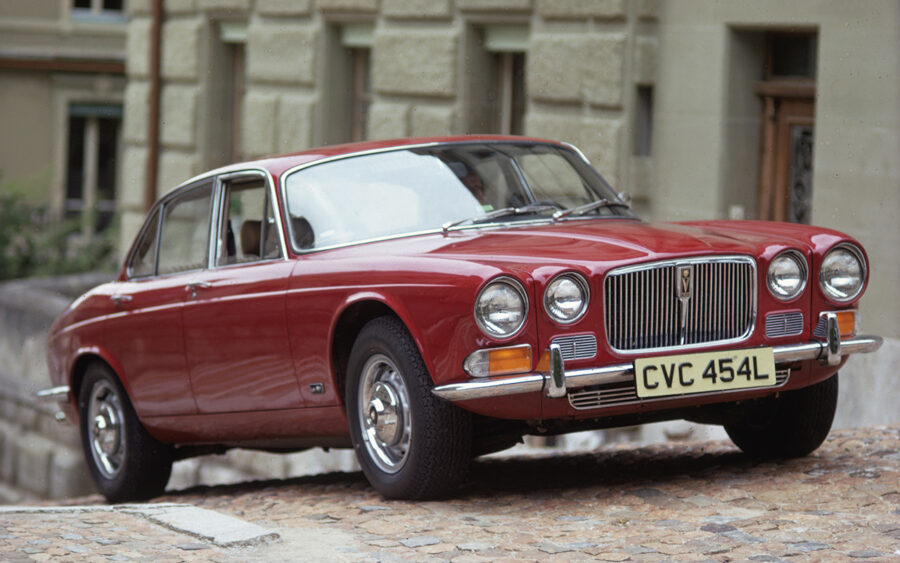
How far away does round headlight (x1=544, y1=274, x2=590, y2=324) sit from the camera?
6145 mm

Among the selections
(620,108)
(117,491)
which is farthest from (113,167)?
(117,491)

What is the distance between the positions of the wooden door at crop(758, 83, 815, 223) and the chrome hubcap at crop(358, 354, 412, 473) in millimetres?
5590

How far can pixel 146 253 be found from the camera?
8789 mm

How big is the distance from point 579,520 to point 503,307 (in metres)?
0.89

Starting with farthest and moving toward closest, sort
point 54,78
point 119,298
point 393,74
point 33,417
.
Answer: point 54,78
point 33,417
point 393,74
point 119,298

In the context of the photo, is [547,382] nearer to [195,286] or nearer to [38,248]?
[195,286]

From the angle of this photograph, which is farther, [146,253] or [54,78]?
[54,78]

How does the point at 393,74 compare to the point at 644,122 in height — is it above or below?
above

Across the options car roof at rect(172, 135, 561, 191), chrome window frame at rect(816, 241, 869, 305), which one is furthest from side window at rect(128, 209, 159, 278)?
chrome window frame at rect(816, 241, 869, 305)

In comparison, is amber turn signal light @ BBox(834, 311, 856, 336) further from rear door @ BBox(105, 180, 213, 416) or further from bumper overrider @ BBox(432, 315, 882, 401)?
rear door @ BBox(105, 180, 213, 416)

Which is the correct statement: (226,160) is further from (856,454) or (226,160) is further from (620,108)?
(856,454)

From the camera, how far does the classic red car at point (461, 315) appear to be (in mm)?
6188

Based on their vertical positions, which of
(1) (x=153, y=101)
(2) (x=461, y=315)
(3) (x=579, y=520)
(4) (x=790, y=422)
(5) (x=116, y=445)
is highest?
(1) (x=153, y=101)

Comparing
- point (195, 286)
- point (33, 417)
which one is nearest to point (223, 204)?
point (195, 286)
